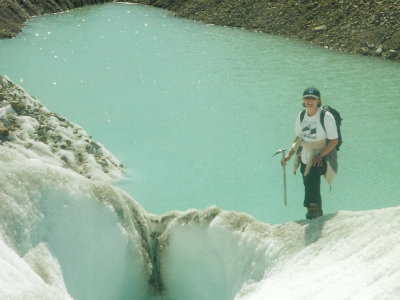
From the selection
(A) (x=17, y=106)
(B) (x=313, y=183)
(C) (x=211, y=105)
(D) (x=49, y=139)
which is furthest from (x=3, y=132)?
(C) (x=211, y=105)

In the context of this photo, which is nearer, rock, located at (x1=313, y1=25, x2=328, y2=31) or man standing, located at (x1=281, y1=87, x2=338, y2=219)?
A: man standing, located at (x1=281, y1=87, x2=338, y2=219)

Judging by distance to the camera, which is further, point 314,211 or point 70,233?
point 314,211

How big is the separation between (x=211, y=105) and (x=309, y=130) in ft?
33.3

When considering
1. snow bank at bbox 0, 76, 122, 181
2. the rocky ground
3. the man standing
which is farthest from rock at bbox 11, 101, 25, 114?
the rocky ground

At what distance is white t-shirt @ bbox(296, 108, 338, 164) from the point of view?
6550 millimetres

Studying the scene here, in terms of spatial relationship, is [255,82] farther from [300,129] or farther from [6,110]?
[300,129]

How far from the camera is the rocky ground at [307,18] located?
78.5 feet

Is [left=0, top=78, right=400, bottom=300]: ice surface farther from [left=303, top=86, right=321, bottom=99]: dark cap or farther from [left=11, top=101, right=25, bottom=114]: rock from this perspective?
[left=11, top=101, right=25, bottom=114]: rock

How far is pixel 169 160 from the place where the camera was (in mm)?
12641

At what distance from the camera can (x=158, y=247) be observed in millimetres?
7660

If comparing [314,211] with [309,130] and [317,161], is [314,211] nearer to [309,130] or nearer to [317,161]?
[317,161]

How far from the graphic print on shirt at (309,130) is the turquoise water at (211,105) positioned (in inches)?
143

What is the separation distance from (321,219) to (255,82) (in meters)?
12.9

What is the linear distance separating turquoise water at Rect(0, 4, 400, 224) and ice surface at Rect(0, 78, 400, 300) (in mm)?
3115
